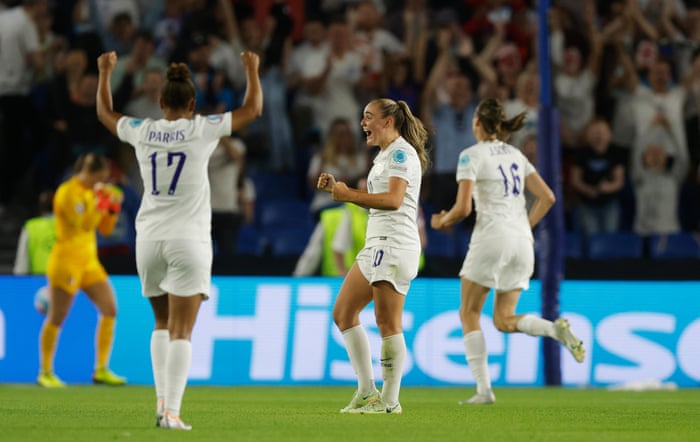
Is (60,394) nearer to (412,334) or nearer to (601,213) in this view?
(412,334)

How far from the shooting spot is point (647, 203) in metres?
16.4

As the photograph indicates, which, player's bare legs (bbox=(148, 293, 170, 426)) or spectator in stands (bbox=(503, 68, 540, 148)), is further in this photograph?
spectator in stands (bbox=(503, 68, 540, 148))

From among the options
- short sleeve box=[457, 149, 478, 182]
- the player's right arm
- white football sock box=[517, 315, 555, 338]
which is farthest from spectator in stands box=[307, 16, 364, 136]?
white football sock box=[517, 315, 555, 338]

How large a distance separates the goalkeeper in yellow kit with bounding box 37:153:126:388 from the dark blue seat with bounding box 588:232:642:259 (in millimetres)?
5998

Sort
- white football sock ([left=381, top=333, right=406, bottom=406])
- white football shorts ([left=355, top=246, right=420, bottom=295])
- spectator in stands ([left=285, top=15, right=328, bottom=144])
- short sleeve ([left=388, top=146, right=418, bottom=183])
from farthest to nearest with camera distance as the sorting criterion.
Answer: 1. spectator in stands ([left=285, top=15, right=328, bottom=144])
2. white football sock ([left=381, top=333, right=406, bottom=406])
3. white football shorts ([left=355, top=246, right=420, bottom=295])
4. short sleeve ([left=388, top=146, right=418, bottom=183])

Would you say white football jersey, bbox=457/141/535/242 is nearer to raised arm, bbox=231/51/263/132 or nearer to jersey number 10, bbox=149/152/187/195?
raised arm, bbox=231/51/263/132

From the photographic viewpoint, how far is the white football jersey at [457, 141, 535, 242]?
10.2 m

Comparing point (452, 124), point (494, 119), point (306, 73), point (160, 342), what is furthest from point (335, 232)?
point (160, 342)

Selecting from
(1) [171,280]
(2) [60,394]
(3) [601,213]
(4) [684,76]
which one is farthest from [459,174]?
(4) [684,76]

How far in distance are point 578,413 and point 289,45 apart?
909 centimetres

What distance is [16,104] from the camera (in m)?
16.3

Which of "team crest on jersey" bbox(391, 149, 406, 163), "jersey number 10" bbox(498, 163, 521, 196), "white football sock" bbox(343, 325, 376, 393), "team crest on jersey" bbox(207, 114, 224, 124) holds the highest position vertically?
"team crest on jersey" bbox(207, 114, 224, 124)

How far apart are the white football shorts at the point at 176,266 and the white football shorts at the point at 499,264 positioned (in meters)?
3.40

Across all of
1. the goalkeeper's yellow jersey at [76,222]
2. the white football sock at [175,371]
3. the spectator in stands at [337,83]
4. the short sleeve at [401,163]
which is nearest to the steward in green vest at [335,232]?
the goalkeeper's yellow jersey at [76,222]
